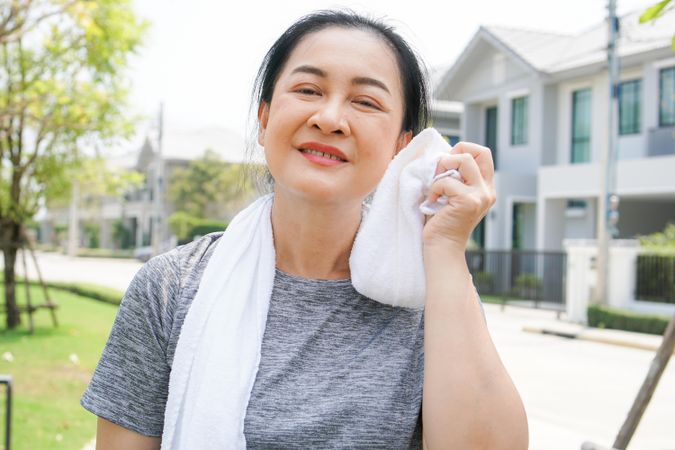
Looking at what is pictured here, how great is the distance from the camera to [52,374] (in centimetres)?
845

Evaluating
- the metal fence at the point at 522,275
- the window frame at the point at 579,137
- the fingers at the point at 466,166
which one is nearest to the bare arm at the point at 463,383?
the fingers at the point at 466,166

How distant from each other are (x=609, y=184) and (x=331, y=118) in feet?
53.8

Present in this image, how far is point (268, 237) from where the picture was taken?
192 centimetres

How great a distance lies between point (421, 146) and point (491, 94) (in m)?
26.2

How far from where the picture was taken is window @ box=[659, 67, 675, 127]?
2083cm

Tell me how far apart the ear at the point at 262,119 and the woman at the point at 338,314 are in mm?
159

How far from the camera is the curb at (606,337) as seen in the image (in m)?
13.7

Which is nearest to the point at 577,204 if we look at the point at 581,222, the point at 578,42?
the point at 581,222

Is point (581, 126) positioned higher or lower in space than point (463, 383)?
higher

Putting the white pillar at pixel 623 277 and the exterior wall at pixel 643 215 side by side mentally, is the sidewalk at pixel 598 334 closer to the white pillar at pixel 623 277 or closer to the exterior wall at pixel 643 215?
the white pillar at pixel 623 277

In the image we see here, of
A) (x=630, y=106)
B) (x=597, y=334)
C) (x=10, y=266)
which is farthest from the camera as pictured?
(x=630, y=106)

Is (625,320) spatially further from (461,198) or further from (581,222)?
(461,198)

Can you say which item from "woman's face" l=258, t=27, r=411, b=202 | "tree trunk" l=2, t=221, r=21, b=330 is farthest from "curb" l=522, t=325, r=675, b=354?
"woman's face" l=258, t=27, r=411, b=202

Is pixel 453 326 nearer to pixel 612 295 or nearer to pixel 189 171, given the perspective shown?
pixel 612 295
